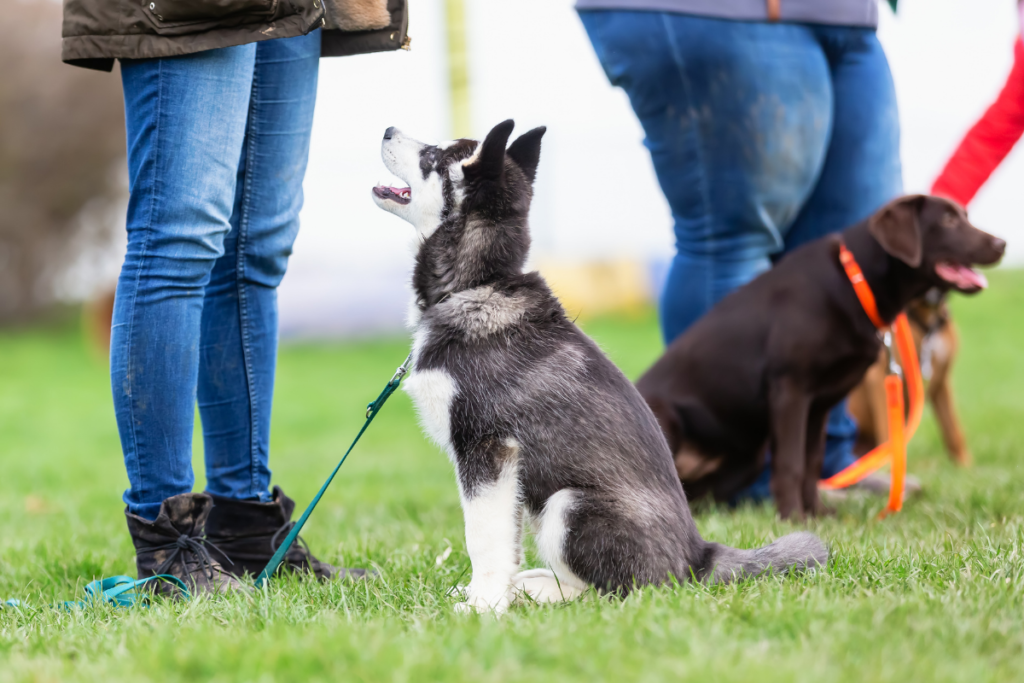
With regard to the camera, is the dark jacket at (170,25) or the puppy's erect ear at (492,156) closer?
the dark jacket at (170,25)

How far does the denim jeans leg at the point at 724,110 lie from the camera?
3.56 m

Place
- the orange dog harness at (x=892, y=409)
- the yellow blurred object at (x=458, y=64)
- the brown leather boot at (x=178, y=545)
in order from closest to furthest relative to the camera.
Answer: the brown leather boot at (x=178, y=545), the orange dog harness at (x=892, y=409), the yellow blurred object at (x=458, y=64)

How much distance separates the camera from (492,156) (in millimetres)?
2523

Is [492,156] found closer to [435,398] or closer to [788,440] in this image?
[435,398]

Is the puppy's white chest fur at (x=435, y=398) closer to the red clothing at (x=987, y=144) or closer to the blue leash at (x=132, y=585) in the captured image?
the blue leash at (x=132, y=585)

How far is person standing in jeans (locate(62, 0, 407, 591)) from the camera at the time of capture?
7.63 ft

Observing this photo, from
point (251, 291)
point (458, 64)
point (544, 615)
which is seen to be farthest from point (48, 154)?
point (544, 615)

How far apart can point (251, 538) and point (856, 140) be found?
2.90m

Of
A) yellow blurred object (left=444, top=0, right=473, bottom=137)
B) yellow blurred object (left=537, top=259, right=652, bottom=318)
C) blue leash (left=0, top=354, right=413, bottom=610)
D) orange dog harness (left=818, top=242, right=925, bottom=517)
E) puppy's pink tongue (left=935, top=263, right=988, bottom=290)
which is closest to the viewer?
blue leash (left=0, top=354, right=413, bottom=610)

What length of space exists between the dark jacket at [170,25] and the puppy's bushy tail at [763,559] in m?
1.73

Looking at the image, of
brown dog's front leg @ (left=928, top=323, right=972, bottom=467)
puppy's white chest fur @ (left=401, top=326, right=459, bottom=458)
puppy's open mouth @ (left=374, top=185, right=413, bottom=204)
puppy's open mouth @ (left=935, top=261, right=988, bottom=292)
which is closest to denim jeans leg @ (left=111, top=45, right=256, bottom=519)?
puppy's open mouth @ (left=374, top=185, right=413, bottom=204)

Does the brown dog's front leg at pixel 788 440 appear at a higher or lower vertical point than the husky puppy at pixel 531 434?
lower

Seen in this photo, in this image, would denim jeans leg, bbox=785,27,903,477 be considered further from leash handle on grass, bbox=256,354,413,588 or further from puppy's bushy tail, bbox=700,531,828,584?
leash handle on grass, bbox=256,354,413,588

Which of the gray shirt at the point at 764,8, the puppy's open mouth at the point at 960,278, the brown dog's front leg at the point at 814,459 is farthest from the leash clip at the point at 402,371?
the puppy's open mouth at the point at 960,278
